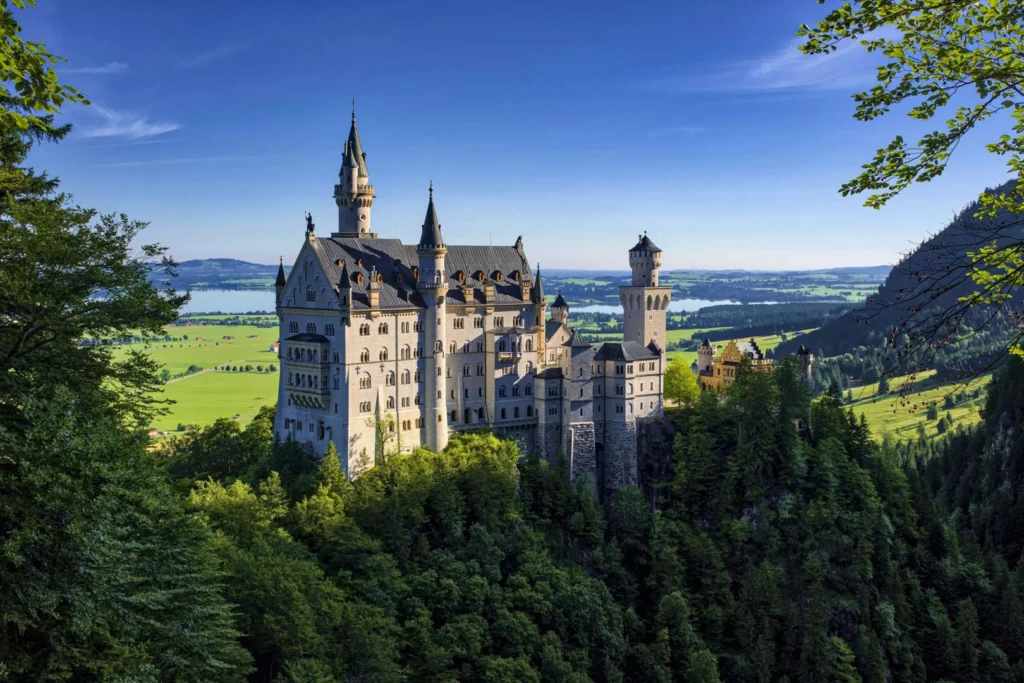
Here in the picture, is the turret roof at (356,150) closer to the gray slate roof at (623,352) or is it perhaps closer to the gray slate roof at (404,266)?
the gray slate roof at (404,266)

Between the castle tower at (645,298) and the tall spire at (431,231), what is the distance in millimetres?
25403

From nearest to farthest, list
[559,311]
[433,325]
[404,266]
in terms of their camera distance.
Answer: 1. [433,325]
2. [404,266]
3. [559,311]

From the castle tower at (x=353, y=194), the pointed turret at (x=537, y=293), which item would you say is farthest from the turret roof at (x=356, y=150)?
the pointed turret at (x=537, y=293)

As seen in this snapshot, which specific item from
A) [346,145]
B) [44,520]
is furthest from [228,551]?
[346,145]

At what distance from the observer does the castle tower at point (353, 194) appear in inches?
4033

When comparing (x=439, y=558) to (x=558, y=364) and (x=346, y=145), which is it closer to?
(x=558, y=364)

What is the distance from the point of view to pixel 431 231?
94.9 meters

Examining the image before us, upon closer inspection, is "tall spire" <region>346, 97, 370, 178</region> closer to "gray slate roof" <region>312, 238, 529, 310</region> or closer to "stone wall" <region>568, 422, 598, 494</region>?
"gray slate roof" <region>312, 238, 529, 310</region>

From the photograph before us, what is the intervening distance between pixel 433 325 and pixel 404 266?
23.7ft

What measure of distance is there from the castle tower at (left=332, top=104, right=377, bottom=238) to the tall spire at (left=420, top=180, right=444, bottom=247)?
29.4ft

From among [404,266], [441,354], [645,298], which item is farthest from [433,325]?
[645,298]

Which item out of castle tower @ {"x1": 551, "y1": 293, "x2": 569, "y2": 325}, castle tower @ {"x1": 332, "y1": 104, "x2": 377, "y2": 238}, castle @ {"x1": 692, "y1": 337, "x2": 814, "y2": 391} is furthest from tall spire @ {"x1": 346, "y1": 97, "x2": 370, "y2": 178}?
castle @ {"x1": 692, "y1": 337, "x2": 814, "y2": 391}

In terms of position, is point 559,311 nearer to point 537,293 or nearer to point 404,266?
point 537,293

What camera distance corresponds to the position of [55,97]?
2370 centimetres
